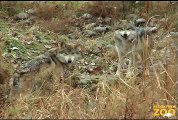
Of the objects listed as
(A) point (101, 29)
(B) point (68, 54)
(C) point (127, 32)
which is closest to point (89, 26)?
(A) point (101, 29)

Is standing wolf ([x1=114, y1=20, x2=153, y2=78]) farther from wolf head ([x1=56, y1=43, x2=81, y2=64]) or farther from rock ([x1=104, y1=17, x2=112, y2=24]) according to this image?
rock ([x1=104, y1=17, x2=112, y2=24])

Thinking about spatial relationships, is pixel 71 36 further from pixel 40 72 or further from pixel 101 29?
pixel 40 72

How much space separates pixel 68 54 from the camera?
25.5 feet

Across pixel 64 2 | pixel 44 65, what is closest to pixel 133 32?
pixel 44 65

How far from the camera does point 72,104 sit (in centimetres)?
471

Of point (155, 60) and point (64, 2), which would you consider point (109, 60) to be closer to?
point (155, 60)

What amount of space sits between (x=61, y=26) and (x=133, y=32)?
467 centimetres

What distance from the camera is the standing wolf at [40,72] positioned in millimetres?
6125

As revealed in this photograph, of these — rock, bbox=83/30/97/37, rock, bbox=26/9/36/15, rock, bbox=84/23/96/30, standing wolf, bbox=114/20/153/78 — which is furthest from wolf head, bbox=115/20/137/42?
rock, bbox=26/9/36/15

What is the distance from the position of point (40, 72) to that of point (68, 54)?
136cm
